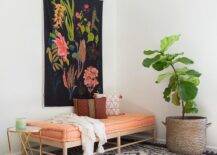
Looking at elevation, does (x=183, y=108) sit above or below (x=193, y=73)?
below

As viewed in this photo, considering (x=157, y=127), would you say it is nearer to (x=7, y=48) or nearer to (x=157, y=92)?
(x=157, y=92)

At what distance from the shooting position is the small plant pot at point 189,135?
4.25m

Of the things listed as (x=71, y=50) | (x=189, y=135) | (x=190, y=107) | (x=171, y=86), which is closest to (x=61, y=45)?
(x=71, y=50)

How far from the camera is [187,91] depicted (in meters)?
4.19

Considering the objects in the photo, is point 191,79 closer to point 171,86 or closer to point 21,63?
point 171,86

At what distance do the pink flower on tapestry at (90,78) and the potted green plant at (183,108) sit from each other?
1.08 meters

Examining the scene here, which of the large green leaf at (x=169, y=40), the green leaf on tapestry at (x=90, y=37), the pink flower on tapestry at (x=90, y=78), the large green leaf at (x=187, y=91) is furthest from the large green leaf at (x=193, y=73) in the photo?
the green leaf on tapestry at (x=90, y=37)

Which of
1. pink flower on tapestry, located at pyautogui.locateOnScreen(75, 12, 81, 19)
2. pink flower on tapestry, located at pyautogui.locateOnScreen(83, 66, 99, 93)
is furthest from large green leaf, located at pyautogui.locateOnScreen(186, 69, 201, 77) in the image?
pink flower on tapestry, located at pyautogui.locateOnScreen(75, 12, 81, 19)

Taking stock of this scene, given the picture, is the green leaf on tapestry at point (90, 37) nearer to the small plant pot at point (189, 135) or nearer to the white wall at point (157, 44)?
the white wall at point (157, 44)

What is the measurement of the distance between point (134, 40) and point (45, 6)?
1627 mm

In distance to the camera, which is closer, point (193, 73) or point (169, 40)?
point (193, 73)

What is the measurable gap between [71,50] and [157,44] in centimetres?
135

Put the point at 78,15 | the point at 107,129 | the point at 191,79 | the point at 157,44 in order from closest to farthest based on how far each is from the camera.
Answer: the point at 107,129 → the point at 191,79 → the point at 78,15 → the point at 157,44

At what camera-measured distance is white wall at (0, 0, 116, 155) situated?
13.6ft
